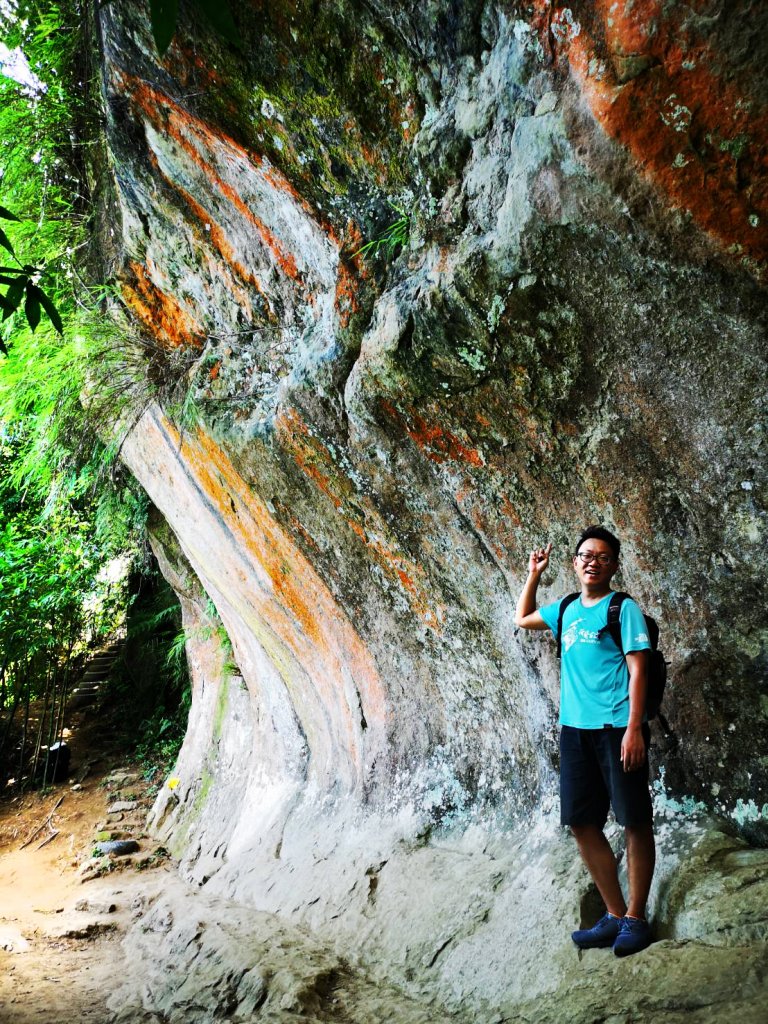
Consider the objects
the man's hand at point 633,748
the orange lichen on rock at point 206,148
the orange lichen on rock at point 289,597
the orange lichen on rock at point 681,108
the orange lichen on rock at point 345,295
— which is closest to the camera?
the orange lichen on rock at point 681,108

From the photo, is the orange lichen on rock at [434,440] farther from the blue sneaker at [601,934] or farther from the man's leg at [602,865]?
the blue sneaker at [601,934]

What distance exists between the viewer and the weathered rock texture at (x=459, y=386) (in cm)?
293

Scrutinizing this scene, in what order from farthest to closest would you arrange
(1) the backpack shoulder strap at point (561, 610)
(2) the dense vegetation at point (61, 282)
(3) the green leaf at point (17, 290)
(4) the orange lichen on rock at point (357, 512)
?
(2) the dense vegetation at point (61, 282) → (4) the orange lichen on rock at point (357, 512) → (1) the backpack shoulder strap at point (561, 610) → (3) the green leaf at point (17, 290)

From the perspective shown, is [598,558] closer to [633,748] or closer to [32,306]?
[633,748]

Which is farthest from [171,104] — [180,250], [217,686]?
[217,686]

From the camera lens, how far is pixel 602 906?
344cm

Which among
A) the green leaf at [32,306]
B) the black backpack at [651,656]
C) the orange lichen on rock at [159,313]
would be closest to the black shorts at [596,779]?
the black backpack at [651,656]

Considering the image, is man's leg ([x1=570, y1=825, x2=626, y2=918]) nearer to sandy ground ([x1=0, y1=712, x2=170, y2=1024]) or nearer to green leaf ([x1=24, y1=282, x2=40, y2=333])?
green leaf ([x1=24, y1=282, x2=40, y2=333])

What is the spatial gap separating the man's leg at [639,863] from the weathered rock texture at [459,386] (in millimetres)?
175

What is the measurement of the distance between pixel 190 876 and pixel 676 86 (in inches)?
291

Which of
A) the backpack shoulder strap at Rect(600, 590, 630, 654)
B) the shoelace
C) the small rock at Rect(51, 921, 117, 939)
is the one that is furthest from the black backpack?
the small rock at Rect(51, 921, 117, 939)

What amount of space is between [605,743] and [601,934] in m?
0.81

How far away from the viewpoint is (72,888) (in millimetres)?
8016

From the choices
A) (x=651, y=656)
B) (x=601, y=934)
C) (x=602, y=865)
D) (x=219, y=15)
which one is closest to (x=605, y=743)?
(x=651, y=656)
